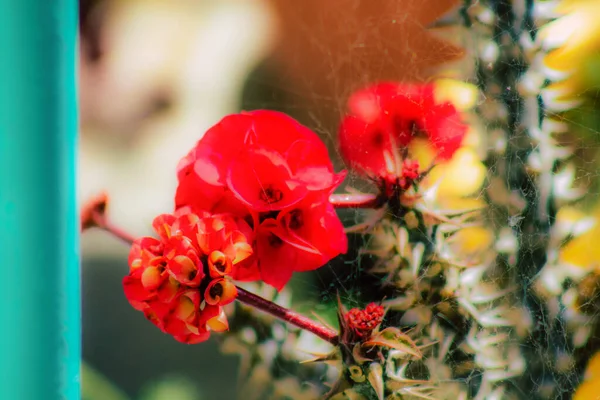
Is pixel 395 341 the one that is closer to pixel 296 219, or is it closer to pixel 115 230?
pixel 296 219

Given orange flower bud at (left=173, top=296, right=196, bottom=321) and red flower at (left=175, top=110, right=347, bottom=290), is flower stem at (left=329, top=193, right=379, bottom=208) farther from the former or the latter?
orange flower bud at (left=173, top=296, right=196, bottom=321)

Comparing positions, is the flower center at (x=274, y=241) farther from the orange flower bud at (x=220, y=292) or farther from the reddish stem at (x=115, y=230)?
the reddish stem at (x=115, y=230)

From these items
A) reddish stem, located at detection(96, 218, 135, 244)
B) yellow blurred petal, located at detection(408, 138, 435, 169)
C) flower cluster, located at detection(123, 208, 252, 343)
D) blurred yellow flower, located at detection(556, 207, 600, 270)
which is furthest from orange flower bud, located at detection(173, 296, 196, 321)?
blurred yellow flower, located at detection(556, 207, 600, 270)

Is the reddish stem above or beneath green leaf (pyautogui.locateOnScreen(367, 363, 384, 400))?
above

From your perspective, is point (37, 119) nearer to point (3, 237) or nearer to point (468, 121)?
point (3, 237)

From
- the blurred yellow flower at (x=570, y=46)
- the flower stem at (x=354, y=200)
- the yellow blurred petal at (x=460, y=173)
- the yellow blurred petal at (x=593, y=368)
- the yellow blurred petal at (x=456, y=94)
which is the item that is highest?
the blurred yellow flower at (x=570, y=46)

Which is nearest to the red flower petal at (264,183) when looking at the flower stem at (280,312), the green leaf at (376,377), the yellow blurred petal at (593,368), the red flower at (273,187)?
the red flower at (273,187)

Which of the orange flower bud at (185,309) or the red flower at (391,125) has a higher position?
the red flower at (391,125)

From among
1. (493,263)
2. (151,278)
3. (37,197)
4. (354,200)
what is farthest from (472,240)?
(37,197)
